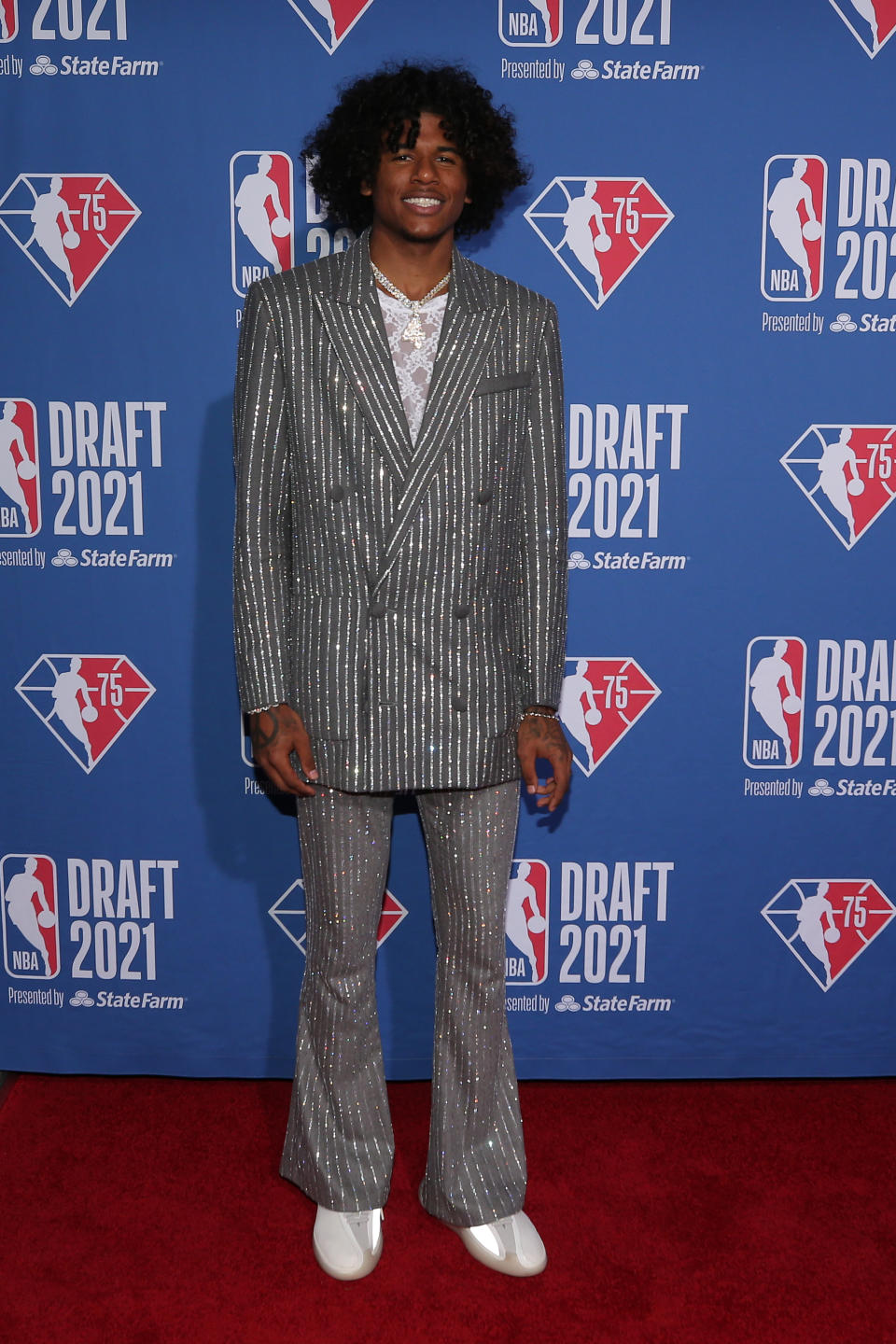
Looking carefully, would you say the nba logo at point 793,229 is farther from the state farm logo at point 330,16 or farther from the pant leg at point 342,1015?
the pant leg at point 342,1015

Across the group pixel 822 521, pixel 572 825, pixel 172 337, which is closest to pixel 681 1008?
pixel 572 825

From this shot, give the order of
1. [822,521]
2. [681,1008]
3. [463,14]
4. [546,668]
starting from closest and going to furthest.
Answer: [546,668] → [463,14] → [822,521] → [681,1008]

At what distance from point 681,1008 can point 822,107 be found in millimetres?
1921

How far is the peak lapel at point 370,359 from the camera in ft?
6.43

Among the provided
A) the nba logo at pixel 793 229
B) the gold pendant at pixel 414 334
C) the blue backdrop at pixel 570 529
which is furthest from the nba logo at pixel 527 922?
the nba logo at pixel 793 229

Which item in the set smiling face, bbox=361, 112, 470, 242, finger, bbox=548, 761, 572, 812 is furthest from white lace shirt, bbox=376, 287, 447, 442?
finger, bbox=548, 761, 572, 812

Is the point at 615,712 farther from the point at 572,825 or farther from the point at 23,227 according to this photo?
the point at 23,227

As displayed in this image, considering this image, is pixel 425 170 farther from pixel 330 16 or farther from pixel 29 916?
pixel 29 916

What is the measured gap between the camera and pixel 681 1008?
276 cm

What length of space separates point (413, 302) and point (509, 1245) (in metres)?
1.63

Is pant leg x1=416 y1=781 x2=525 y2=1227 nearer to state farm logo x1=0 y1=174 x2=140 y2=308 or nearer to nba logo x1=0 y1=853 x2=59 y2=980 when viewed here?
nba logo x1=0 y1=853 x2=59 y2=980

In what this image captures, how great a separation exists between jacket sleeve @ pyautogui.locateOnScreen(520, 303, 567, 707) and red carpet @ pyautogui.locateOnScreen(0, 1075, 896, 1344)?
99 centimetres

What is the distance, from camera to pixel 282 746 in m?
2.01

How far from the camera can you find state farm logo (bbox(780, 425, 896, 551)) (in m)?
2.54
